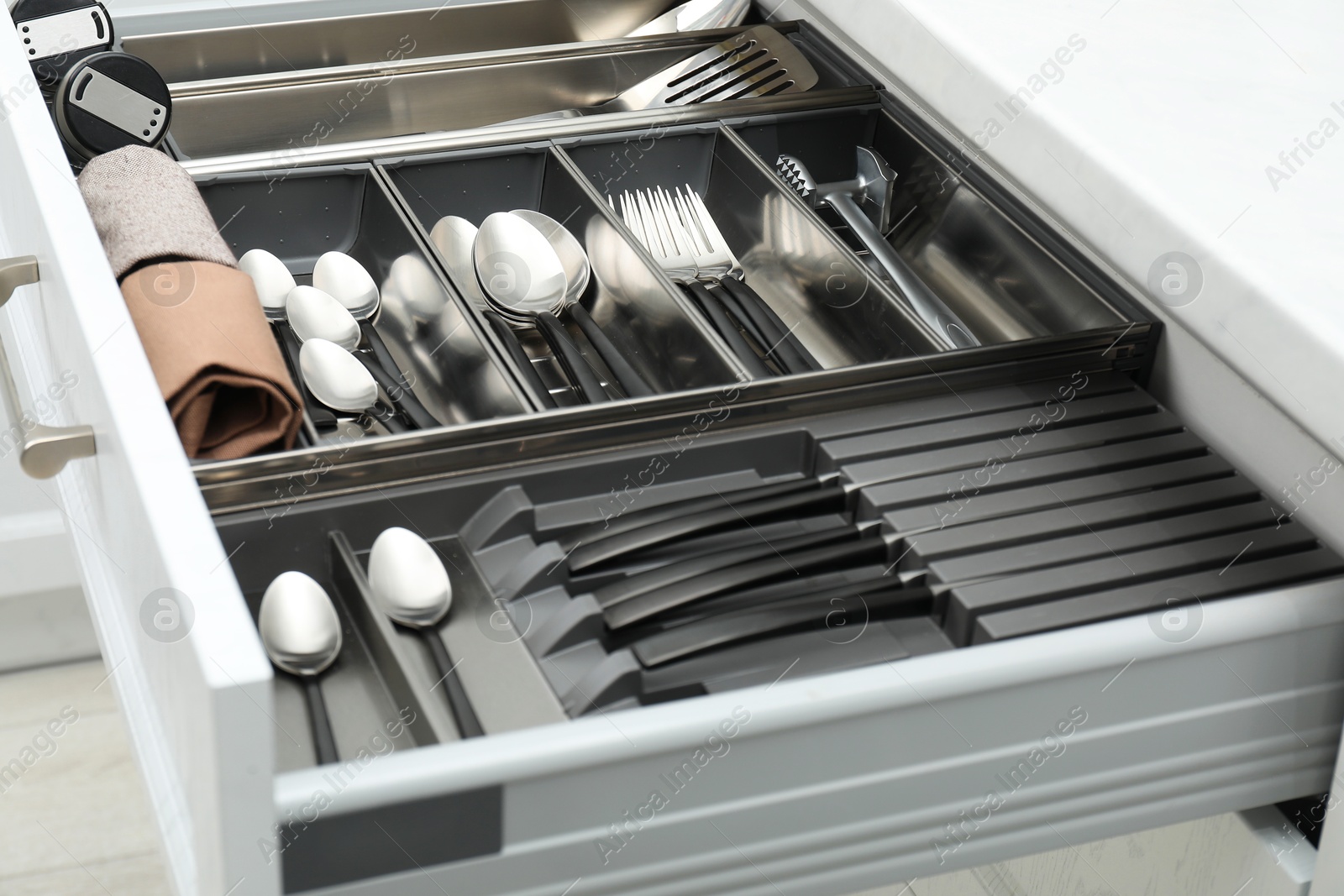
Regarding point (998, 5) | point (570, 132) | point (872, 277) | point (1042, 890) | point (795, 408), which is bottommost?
point (1042, 890)

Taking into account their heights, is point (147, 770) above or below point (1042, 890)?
above

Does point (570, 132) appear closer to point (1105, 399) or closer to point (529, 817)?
point (1105, 399)

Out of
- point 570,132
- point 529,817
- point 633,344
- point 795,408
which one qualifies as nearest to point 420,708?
point 529,817

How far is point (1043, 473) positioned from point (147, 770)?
1.87 ft

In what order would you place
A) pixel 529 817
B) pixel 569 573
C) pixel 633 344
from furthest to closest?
pixel 633 344 → pixel 569 573 → pixel 529 817

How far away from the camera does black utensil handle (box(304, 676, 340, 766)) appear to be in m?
0.59

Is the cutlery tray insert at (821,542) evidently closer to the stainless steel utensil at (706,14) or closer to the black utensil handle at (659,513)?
the black utensil handle at (659,513)

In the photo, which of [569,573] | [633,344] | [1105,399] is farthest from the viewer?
[633,344]

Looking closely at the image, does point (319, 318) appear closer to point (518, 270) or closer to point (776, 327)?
point (518, 270)

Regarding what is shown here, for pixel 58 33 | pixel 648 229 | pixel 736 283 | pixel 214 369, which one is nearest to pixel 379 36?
pixel 58 33

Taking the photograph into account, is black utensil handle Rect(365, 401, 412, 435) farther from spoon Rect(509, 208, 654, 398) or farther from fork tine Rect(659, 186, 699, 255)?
fork tine Rect(659, 186, 699, 255)

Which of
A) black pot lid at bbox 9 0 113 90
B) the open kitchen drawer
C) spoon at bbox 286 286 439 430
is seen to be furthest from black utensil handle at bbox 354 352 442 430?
black pot lid at bbox 9 0 113 90

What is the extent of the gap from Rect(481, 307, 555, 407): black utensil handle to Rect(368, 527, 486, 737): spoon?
0.15m

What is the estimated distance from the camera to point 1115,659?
62cm
